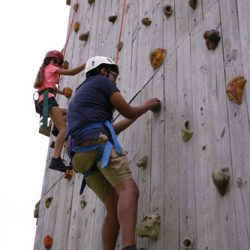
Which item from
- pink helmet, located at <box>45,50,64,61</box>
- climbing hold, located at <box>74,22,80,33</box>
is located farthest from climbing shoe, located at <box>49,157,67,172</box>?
climbing hold, located at <box>74,22,80,33</box>

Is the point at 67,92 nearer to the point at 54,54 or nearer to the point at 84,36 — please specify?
the point at 84,36

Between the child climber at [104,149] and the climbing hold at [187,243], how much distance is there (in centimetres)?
28

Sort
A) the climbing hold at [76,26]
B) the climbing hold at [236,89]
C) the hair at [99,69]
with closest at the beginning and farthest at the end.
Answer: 1. the climbing hold at [236,89]
2. the hair at [99,69]
3. the climbing hold at [76,26]

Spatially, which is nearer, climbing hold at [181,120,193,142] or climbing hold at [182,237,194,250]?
climbing hold at [182,237,194,250]

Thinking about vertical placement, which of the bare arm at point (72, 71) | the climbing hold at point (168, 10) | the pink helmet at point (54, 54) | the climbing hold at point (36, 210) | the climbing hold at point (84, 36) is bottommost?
the climbing hold at point (36, 210)

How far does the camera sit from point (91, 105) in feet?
9.02

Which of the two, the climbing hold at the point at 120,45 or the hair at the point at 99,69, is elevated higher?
the climbing hold at the point at 120,45

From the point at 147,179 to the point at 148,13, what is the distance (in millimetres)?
1538

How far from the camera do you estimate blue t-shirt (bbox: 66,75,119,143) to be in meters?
2.70

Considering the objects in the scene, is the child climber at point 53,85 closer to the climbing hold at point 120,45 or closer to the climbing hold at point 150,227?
the climbing hold at point 120,45

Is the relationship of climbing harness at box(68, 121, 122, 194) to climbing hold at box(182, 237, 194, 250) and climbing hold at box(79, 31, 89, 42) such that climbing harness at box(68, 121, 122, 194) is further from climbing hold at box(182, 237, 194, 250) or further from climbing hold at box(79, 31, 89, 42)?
climbing hold at box(79, 31, 89, 42)

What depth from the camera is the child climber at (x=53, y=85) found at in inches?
156

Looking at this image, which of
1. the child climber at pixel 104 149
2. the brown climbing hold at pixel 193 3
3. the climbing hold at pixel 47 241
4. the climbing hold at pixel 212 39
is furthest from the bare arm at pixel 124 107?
the climbing hold at pixel 47 241

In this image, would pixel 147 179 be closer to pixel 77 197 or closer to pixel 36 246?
pixel 77 197
